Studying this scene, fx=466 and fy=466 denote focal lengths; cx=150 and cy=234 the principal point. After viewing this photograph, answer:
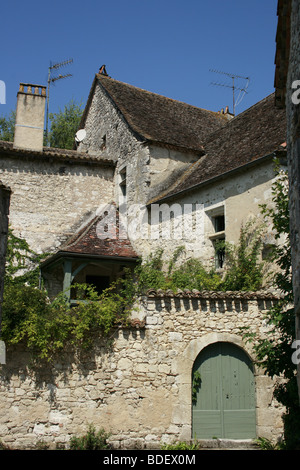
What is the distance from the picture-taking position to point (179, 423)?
28.6 ft

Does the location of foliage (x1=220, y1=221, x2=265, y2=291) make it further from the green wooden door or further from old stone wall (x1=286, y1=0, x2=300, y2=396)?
old stone wall (x1=286, y1=0, x2=300, y2=396)

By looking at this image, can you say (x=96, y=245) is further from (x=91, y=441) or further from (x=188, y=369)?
(x=91, y=441)

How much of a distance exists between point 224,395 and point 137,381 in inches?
71.3

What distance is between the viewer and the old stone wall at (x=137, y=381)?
27.0ft

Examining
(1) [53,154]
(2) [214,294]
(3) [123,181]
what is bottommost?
(2) [214,294]

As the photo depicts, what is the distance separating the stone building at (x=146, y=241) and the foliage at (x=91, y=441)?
154 millimetres

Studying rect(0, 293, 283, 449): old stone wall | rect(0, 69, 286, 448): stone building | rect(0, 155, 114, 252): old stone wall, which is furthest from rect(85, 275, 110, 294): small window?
rect(0, 293, 283, 449): old stone wall

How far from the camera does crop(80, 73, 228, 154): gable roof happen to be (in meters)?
14.7

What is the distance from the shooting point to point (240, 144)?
41.9ft

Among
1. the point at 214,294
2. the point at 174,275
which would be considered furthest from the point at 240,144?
the point at 214,294

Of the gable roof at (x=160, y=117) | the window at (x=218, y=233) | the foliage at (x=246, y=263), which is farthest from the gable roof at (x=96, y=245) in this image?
the foliage at (x=246, y=263)

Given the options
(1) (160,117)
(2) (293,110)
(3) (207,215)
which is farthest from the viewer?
(1) (160,117)

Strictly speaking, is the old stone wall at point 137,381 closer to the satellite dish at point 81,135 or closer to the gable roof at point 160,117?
the gable roof at point 160,117

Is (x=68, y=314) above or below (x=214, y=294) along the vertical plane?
below
